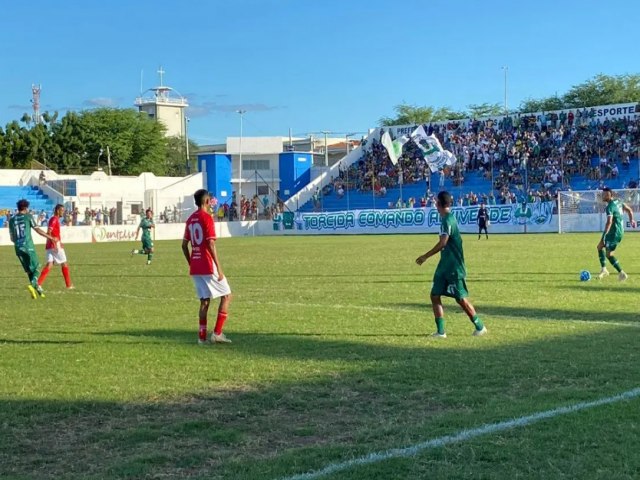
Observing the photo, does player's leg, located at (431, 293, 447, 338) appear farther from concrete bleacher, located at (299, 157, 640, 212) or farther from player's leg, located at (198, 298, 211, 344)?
concrete bleacher, located at (299, 157, 640, 212)

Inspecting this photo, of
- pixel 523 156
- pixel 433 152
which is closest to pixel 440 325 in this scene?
pixel 433 152

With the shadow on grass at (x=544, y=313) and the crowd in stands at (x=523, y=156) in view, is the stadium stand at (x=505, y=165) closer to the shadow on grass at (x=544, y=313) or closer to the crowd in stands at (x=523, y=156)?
the crowd in stands at (x=523, y=156)

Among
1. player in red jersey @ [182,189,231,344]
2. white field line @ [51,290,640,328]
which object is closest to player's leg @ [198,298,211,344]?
player in red jersey @ [182,189,231,344]

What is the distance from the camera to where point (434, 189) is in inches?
2318

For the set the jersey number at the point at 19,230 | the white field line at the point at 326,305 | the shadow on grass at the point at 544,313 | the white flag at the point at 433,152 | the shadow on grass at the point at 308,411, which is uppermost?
the white flag at the point at 433,152

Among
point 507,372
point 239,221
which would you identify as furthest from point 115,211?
point 507,372

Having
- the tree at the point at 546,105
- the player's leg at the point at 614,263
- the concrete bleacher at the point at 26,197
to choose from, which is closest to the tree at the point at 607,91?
the tree at the point at 546,105

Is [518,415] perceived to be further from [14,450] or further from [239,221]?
[239,221]

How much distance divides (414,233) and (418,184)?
7503mm

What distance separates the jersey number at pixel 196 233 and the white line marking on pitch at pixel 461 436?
5263mm

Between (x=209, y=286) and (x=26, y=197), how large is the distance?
53.3m

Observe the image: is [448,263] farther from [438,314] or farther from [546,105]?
[546,105]

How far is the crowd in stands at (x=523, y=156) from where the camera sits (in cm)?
5256

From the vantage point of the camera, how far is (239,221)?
6212 cm
